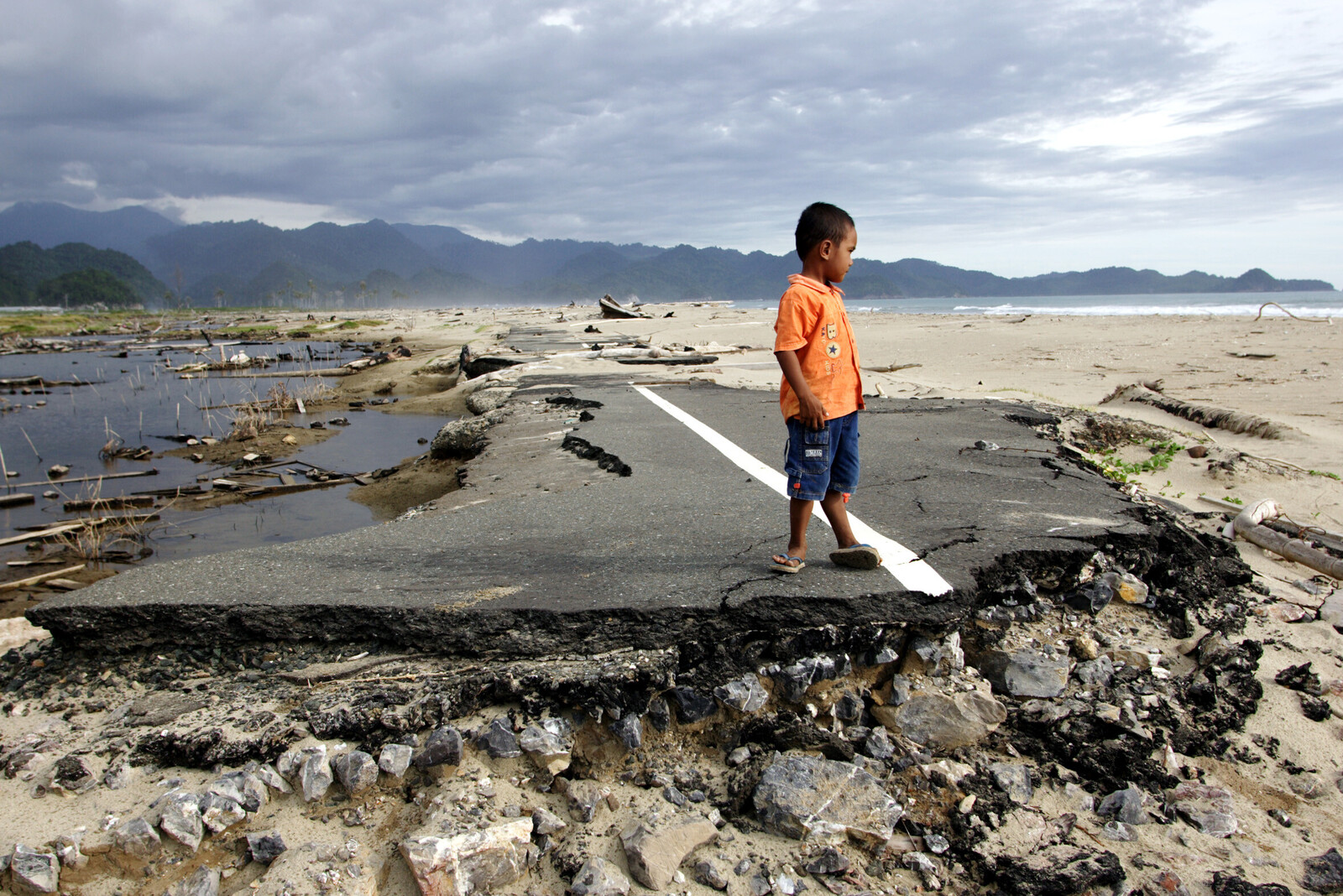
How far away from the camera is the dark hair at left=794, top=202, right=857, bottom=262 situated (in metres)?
3.00

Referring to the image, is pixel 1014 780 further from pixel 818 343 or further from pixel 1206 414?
pixel 1206 414

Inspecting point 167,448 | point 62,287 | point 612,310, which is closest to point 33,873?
point 167,448

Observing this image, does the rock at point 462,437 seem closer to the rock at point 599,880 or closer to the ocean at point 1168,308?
the rock at point 599,880

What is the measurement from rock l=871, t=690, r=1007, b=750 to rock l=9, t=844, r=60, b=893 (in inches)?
101

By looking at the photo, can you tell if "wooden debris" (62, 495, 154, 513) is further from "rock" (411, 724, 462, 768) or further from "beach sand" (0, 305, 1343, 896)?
"rock" (411, 724, 462, 768)

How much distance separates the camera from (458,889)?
2.03 metres

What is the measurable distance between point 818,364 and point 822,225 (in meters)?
0.58

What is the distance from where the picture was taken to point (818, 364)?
3008 millimetres

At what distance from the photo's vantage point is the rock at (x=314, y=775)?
90.0 inches

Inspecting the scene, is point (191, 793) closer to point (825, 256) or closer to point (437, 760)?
point (437, 760)

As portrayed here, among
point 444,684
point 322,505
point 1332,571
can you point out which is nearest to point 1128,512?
point 1332,571

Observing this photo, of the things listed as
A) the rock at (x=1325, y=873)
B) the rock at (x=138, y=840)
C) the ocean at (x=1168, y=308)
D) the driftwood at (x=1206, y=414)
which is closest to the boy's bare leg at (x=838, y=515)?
the rock at (x=1325, y=873)

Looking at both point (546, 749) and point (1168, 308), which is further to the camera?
point (1168, 308)

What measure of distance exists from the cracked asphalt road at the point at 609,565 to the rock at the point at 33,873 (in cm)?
94
